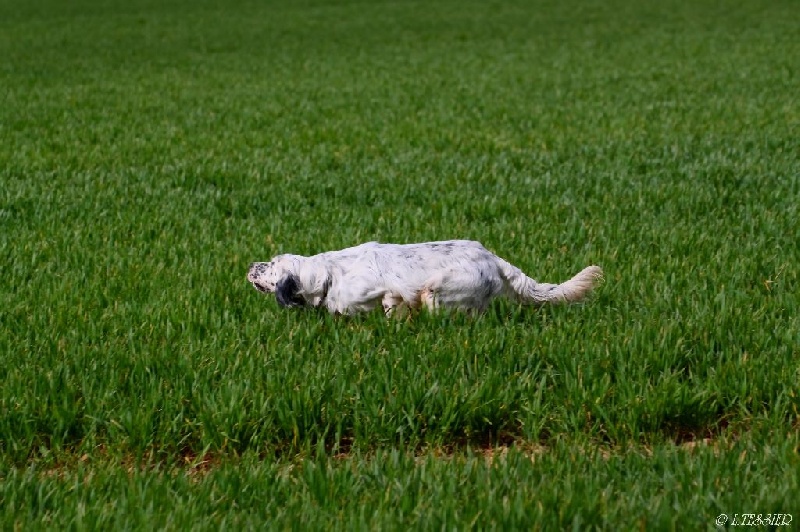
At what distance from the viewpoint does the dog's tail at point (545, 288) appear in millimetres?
4801

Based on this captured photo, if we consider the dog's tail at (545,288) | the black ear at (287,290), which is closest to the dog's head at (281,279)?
the black ear at (287,290)

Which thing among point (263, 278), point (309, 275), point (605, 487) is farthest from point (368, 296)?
point (605, 487)

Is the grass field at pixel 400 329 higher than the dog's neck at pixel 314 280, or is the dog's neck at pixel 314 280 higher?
the dog's neck at pixel 314 280

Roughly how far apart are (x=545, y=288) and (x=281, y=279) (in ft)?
4.16

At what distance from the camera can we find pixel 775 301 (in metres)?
4.86

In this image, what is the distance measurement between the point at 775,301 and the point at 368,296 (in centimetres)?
198

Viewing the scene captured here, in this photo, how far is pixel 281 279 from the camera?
4.73 metres

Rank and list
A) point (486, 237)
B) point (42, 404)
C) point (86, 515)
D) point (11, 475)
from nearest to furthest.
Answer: point (86, 515) < point (11, 475) < point (42, 404) < point (486, 237)

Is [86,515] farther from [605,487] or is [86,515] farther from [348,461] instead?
[605,487]

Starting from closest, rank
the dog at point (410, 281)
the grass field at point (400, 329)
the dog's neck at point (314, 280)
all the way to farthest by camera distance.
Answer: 1. the grass field at point (400, 329)
2. the dog at point (410, 281)
3. the dog's neck at point (314, 280)

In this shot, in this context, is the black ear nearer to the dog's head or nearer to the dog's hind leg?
the dog's head

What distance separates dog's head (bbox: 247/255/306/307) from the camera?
15.5ft

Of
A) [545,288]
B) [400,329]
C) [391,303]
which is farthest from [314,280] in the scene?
[545,288]

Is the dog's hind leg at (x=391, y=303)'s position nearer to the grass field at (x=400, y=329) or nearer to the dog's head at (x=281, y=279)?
the grass field at (x=400, y=329)
